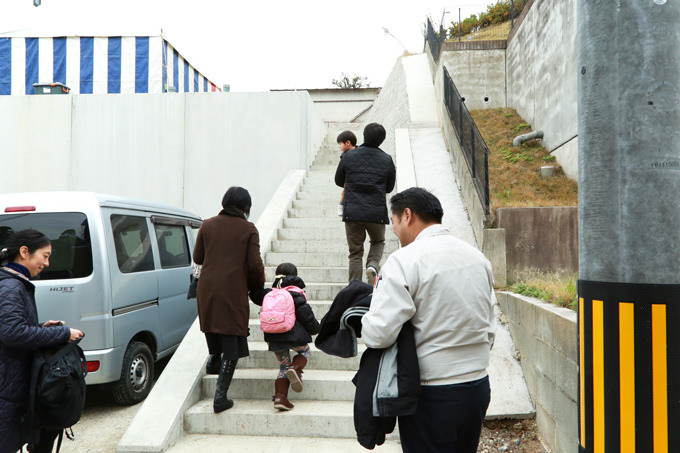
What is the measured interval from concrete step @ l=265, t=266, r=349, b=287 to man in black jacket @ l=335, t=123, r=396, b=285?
2.38 feet

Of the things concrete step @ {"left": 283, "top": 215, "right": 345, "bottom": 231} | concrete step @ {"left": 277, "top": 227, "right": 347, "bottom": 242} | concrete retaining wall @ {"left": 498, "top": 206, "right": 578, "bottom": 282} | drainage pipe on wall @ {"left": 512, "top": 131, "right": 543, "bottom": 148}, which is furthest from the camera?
drainage pipe on wall @ {"left": 512, "top": 131, "right": 543, "bottom": 148}

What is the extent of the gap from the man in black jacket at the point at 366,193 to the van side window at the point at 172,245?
2300 mm

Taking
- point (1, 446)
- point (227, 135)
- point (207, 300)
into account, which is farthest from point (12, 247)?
point (227, 135)

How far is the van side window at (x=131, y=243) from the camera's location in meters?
4.74

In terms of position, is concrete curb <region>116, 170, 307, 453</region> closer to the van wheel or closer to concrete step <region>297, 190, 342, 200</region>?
the van wheel

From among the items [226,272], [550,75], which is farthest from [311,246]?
[550,75]

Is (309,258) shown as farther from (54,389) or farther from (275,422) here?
Answer: (54,389)

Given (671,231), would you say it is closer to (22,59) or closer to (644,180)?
(644,180)

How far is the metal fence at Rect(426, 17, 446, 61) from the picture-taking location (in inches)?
538

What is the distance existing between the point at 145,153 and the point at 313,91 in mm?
10235

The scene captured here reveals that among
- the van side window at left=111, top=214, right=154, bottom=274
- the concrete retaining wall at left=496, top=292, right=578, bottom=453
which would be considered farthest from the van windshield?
the concrete retaining wall at left=496, top=292, right=578, bottom=453

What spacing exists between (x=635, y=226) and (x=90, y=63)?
1466 cm

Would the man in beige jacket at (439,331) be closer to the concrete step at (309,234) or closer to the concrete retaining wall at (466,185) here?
the concrete retaining wall at (466,185)

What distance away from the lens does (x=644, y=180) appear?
1.66 meters
